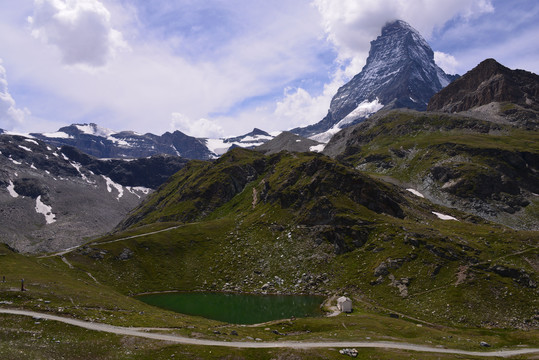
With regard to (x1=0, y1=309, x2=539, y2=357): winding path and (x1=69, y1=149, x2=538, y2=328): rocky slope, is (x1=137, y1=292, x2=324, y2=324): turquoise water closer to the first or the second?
(x1=69, y1=149, x2=538, y2=328): rocky slope

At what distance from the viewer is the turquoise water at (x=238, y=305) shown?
89.1m

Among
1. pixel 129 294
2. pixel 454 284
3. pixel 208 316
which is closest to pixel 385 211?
pixel 454 284

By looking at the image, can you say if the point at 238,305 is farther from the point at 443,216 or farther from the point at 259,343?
the point at 443,216

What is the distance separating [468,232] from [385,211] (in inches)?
1243

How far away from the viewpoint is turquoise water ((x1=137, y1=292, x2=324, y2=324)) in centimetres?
8906

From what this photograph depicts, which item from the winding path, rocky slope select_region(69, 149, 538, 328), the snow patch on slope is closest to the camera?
the winding path

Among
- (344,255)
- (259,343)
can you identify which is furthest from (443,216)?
(259,343)

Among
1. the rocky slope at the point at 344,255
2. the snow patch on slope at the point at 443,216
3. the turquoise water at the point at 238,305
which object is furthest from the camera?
the snow patch on slope at the point at 443,216

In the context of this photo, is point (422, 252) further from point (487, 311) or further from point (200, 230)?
point (200, 230)

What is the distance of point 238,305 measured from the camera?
328ft

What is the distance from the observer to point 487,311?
82125 millimetres

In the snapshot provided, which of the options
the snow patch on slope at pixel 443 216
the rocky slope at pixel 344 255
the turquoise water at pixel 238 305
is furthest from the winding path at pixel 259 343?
the snow patch on slope at pixel 443 216

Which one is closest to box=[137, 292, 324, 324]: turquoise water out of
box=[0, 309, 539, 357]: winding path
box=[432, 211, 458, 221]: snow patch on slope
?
box=[0, 309, 539, 357]: winding path

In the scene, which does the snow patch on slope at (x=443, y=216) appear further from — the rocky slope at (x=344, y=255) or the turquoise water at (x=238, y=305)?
the turquoise water at (x=238, y=305)
